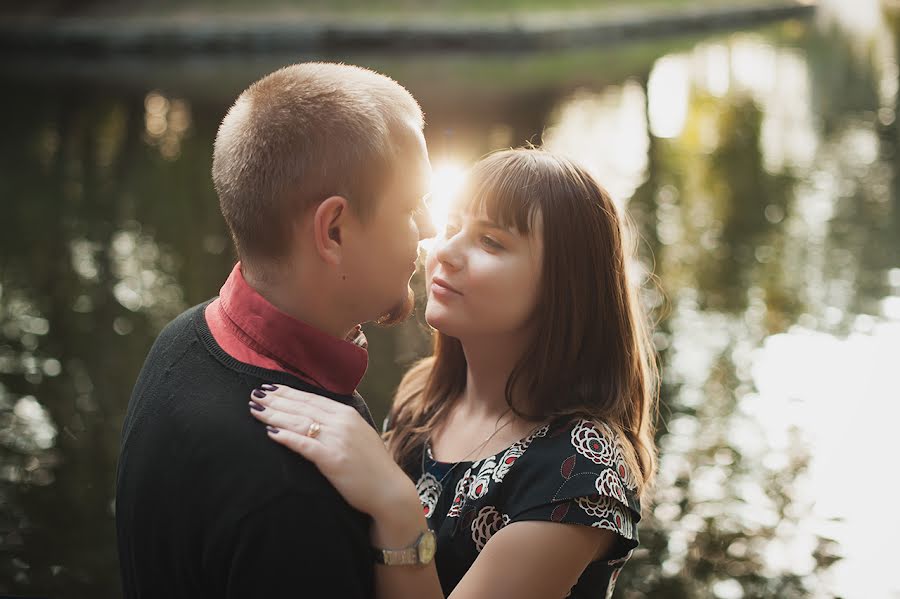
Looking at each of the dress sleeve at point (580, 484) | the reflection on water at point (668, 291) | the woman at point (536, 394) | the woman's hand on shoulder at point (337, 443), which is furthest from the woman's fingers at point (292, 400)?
the reflection on water at point (668, 291)

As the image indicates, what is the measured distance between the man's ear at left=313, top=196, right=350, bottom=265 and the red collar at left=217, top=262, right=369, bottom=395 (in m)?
0.12

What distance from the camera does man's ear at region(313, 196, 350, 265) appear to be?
1.75m

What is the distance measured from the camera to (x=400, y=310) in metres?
2.03

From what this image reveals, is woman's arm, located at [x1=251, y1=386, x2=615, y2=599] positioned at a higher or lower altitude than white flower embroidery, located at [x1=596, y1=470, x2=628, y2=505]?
higher

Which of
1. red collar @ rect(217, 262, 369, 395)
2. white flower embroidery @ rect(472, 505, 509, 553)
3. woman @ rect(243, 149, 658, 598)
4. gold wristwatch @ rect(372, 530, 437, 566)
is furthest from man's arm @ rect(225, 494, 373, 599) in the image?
white flower embroidery @ rect(472, 505, 509, 553)

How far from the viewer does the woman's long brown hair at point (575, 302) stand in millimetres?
2373

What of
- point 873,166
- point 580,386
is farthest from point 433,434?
point 873,166

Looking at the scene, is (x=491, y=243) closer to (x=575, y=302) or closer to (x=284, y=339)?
(x=575, y=302)

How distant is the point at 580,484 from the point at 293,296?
27.9 inches

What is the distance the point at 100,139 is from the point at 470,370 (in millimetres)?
12780

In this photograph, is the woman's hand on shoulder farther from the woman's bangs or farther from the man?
the woman's bangs

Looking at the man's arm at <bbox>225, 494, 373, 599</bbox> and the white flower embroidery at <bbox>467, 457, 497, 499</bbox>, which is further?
the white flower embroidery at <bbox>467, 457, 497, 499</bbox>

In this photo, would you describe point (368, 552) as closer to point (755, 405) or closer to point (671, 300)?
point (755, 405)

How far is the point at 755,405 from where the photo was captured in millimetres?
6742
